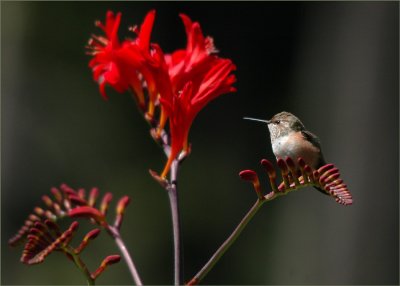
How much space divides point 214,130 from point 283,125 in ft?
20.7

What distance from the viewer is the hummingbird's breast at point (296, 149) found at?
9.03 ft

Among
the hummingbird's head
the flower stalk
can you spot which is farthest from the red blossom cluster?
the hummingbird's head

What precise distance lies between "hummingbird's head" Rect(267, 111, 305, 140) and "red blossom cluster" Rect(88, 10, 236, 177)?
514 millimetres

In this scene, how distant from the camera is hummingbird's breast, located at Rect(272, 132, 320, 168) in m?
2.75

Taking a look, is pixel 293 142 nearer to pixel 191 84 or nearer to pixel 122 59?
pixel 191 84

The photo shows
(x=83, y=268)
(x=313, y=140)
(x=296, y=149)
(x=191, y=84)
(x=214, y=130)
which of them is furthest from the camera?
(x=214, y=130)

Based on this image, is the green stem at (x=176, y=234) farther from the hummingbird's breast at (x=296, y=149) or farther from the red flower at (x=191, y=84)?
the hummingbird's breast at (x=296, y=149)

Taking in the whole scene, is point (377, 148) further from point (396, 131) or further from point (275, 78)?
point (275, 78)

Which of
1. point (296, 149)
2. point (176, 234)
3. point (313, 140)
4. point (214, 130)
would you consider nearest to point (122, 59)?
point (176, 234)

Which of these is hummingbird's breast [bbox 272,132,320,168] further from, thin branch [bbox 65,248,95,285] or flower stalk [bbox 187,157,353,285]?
thin branch [bbox 65,248,95,285]

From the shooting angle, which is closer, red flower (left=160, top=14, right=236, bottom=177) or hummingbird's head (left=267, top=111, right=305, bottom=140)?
red flower (left=160, top=14, right=236, bottom=177)

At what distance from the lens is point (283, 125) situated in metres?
2.97

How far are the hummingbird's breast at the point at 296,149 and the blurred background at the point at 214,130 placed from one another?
4.48 m

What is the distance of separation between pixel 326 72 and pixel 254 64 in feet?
4.11
